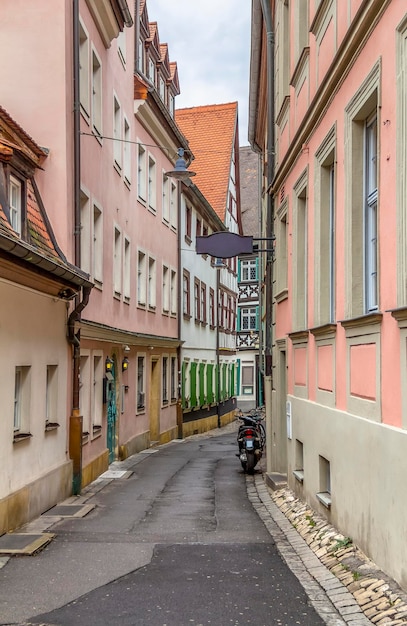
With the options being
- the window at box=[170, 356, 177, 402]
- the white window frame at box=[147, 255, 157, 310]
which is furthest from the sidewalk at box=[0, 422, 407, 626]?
the window at box=[170, 356, 177, 402]

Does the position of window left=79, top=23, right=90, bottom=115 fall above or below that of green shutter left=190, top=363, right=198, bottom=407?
above

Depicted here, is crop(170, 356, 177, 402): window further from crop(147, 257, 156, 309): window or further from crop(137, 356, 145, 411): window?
crop(137, 356, 145, 411): window

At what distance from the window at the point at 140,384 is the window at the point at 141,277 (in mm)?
1589

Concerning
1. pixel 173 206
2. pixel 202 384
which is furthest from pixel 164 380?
pixel 202 384

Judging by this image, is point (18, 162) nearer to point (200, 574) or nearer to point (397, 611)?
point (200, 574)

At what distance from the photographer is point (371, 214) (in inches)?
303

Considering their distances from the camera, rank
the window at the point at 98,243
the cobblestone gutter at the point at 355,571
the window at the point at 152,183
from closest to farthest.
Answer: the cobblestone gutter at the point at 355,571
the window at the point at 98,243
the window at the point at 152,183

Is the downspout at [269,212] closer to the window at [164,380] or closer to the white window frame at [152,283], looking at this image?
the white window frame at [152,283]

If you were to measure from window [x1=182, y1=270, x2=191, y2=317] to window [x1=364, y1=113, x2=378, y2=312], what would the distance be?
2155 cm

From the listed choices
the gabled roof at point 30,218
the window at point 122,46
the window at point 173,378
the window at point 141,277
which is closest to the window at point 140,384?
the window at point 141,277

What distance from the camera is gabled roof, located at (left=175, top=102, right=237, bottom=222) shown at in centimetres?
3903

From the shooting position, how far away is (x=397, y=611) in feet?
17.7

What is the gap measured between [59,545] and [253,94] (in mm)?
15714

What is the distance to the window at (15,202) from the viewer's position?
1120 centimetres
